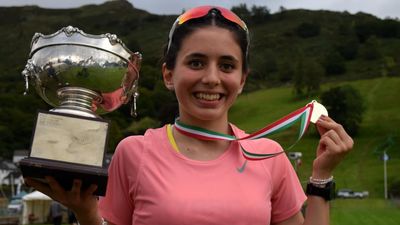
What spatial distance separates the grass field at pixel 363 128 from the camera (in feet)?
172

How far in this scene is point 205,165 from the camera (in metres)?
2.28

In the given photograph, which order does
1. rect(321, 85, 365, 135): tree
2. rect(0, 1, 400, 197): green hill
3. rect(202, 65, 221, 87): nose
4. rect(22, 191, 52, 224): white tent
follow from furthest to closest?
rect(321, 85, 365, 135): tree → rect(0, 1, 400, 197): green hill → rect(22, 191, 52, 224): white tent → rect(202, 65, 221, 87): nose

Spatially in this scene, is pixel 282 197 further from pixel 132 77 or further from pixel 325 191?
pixel 132 77

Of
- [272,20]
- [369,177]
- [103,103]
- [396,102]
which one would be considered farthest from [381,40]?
[103,103]

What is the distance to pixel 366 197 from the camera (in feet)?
153

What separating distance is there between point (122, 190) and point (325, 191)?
737mm

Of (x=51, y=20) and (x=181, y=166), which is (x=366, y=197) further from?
(x=51, y=20)

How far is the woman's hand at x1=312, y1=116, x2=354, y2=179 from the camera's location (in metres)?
2.29

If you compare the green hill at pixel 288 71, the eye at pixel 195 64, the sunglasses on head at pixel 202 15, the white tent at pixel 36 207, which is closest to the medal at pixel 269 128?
the eye at pixel 195 64

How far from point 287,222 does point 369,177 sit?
5391 centimetres

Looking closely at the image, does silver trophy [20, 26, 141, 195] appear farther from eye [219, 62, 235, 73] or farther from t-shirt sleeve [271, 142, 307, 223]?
t-shirt sleeve [271, 142, 307, 223]

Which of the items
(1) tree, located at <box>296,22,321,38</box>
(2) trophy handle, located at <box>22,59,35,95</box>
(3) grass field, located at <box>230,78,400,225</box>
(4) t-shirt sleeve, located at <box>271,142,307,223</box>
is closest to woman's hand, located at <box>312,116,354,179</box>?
(4) t-shirt sleeve, located at <box>271,142,307,223</box>

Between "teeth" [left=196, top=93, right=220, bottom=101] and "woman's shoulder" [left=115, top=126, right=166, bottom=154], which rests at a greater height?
"teeth" [left=196, top=93, right=220, bottom=101]

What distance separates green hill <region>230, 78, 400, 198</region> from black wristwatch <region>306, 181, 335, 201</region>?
39.5m
